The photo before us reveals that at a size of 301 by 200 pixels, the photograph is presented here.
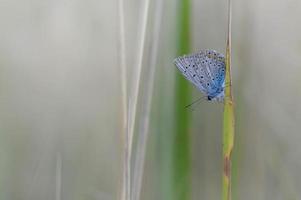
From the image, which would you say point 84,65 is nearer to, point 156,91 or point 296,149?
point 156,91

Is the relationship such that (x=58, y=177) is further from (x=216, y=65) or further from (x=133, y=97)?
(x=216, y=65)

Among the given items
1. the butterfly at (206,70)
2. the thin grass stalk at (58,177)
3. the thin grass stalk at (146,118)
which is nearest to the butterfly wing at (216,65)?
the butterfly at (206,70)

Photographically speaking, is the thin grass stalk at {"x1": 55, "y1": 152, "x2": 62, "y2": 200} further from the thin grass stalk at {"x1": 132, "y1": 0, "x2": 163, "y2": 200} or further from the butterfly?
the butterfly

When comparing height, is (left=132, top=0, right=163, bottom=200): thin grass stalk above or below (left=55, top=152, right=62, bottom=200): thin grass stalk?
above

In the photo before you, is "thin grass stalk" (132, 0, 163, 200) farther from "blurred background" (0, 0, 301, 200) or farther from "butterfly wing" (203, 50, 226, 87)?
"butterfly wing" (203, 50, 226, 87)

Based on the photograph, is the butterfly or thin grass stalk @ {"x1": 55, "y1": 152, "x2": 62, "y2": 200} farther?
thin grass stalk @ {"x1": 55, "y1": 152, "x2": 62, "y2": 200}

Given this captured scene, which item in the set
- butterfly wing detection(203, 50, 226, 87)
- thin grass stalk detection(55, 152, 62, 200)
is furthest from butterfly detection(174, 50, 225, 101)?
thin grass stalk detection(55, 152, 62, 200)

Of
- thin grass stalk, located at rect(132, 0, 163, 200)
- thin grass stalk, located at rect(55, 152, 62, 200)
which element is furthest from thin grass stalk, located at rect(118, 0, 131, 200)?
thin grass stalk, located at rect(55, 152, 62, 200)
